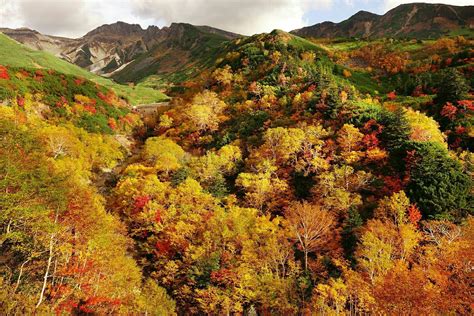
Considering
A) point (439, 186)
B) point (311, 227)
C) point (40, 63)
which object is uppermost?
point (40, 63)

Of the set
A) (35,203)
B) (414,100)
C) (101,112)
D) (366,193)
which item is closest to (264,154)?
(366,193)

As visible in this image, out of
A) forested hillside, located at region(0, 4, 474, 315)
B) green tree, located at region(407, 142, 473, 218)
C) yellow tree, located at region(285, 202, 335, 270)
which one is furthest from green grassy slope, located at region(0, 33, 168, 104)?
green tree, located at region(407, 142, 473, 218)

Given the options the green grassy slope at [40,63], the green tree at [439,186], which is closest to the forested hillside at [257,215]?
the green tree at [439,186]

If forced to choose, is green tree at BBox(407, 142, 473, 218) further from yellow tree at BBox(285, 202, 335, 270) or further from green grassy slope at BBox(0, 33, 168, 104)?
green grassy slope at BBox(0, 33, 168, 104)

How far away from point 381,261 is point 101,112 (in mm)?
103312

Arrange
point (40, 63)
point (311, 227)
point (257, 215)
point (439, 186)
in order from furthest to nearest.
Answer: point (40, 63), point (257, 215), point (439, 186), point (311, 227)

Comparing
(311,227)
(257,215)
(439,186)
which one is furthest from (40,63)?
(439,186)

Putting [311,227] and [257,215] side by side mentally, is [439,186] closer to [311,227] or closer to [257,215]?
[311,227]

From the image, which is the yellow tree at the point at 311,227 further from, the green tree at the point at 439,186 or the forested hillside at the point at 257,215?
the green tree at the point at 439,186

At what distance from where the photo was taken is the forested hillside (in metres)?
37.0

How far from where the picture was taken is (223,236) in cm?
5141

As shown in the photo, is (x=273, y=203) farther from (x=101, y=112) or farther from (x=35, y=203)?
(x=101, y=112)

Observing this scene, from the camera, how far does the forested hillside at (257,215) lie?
3703cm

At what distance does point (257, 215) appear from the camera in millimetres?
59500
